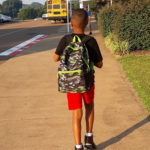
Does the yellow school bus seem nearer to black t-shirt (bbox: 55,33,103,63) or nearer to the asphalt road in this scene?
the asphalt road

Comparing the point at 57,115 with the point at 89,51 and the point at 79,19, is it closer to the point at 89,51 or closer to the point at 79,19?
the point at 89,51

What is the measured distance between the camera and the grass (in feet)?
17.8

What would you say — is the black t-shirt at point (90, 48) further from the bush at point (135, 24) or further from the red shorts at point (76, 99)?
the bush at point (135, 24)

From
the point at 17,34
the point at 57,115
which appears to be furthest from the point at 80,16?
the point at 17,34

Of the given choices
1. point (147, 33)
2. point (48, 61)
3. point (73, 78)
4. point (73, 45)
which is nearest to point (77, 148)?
point (73, 78)

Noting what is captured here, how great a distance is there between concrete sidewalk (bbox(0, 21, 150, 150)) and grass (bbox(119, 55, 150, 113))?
13cm

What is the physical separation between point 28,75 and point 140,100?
3.49m

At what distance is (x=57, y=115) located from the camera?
474 centimetres

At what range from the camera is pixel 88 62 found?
3012 mm

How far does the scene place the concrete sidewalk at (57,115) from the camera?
3770mm

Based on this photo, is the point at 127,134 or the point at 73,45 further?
the point at 127,134

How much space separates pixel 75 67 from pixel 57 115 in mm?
1973

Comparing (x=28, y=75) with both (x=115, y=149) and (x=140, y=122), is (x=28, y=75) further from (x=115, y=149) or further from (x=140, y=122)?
(x=115, y=149)

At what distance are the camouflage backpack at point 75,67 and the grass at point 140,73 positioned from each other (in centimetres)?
213
